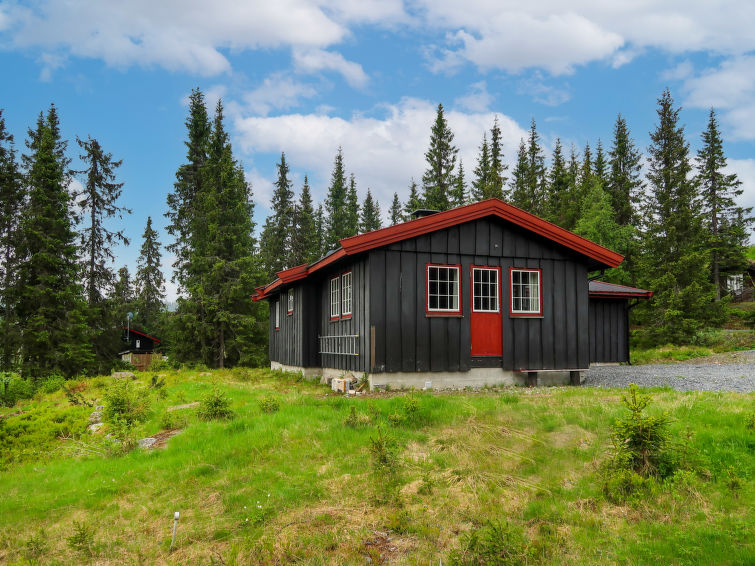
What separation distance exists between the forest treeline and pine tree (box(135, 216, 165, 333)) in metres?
8.35

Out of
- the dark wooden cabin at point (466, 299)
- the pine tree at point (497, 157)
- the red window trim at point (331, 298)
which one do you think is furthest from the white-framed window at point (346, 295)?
the pine tree at point (497, 157)

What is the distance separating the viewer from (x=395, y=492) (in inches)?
212

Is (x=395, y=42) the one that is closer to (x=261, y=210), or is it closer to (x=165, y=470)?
(x=165, y=470)

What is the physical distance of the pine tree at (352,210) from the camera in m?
47.8

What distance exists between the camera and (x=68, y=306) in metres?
24.4

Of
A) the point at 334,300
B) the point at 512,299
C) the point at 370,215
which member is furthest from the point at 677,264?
the point at 370,215

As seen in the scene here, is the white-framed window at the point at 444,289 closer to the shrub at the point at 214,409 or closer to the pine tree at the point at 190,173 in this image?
the shrub at the point at 214,409

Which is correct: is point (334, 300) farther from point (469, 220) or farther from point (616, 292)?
point (616, 292)

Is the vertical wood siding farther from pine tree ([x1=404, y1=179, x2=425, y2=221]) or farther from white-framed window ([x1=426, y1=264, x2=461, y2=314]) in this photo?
pine tree ([x1=404, y1=179, x2=425, y2=221])

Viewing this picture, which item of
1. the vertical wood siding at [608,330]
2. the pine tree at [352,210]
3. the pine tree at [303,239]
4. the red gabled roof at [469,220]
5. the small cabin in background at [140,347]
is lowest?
the small cabin in background at [140,347]

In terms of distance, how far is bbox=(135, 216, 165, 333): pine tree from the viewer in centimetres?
4819

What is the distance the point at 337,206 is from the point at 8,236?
27666mm

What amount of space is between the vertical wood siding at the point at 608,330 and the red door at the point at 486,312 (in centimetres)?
809

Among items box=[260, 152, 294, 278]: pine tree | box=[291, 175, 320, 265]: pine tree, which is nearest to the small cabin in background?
box=[260, 152, 294, 278]: pine tree
